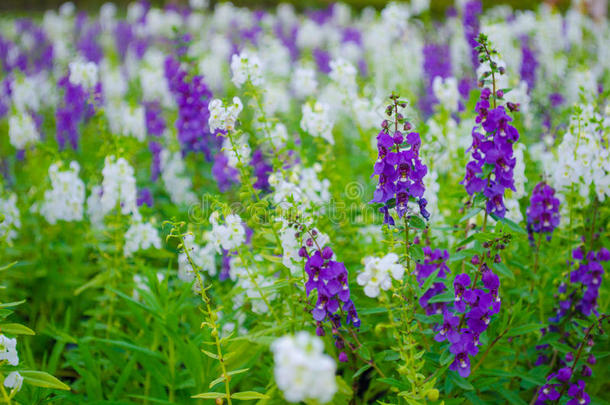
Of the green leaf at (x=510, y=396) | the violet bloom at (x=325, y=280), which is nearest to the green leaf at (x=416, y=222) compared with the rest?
the violet bloom at (x=325, y=280)

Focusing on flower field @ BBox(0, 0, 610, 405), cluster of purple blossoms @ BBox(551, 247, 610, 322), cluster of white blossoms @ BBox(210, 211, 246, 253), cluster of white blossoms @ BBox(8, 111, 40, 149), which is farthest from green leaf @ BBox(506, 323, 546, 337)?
cluster of white blossoms @ BBox(8, 111, 40, 149)

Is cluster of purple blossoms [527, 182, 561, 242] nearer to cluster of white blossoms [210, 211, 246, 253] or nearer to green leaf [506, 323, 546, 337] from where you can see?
green leaf [506, 323, 546, 337]

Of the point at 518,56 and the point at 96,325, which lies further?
the point at 518,56

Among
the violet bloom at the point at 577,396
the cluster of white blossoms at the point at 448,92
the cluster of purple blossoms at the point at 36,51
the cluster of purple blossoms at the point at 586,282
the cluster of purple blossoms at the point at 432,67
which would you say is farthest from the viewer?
the cluster of purple blossoms at the point at 36,51

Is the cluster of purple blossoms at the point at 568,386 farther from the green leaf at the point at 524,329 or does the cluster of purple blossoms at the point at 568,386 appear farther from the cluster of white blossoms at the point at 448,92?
the cluster of white blossoms at the point at 448,92

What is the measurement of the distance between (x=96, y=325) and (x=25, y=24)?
40.3 ft

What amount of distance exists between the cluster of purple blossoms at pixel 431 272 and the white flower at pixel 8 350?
1.85 metres

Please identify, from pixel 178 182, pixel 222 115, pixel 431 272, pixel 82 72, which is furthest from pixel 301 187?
pixel 82 72

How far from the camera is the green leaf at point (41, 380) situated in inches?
87.9

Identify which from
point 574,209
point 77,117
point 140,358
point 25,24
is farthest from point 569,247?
point 25,24

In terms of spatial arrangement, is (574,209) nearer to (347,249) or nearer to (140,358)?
(347,249)

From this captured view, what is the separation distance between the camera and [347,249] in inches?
132

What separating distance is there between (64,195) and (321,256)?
2472mm

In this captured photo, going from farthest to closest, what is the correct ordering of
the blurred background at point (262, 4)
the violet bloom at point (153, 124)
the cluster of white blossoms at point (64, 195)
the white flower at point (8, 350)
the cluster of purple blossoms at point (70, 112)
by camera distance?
the blurred background at point (262, 4)
the violet bloom at point (153, 124)
the cluster of purple blossoms at point (70, 112)
the cluster of white blossoms at point (64, 195)
the white flower at point (8, 350)
